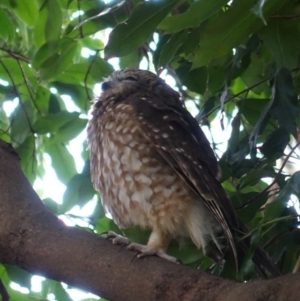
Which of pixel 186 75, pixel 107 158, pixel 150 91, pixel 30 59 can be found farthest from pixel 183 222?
pixel 30 59

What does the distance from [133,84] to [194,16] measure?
110 centimetres

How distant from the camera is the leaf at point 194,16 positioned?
154 cm

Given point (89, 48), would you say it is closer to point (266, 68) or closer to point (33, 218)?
point (266, 68)

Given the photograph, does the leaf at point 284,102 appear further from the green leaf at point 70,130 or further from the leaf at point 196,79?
the green leaf at point 70,130

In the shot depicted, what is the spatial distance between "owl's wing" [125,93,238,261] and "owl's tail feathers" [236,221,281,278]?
0.05 metres

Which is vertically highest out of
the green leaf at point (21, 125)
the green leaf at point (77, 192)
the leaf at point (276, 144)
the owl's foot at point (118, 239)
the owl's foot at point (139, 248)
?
the green leaf at point (21, 125)

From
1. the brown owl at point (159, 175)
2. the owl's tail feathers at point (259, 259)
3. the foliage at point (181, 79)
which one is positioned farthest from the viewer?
the brown owl at point (159, 175)

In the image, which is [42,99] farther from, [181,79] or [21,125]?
[181,79]

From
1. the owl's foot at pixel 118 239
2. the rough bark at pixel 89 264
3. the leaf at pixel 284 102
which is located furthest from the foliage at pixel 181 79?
the rough bark at pixel 89 264

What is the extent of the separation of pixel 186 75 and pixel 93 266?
897 millimetres

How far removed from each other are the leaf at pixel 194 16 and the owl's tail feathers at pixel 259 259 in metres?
0.62

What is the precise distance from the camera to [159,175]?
2.21 meters

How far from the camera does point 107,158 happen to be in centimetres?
232

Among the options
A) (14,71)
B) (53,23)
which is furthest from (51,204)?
(53,23)
